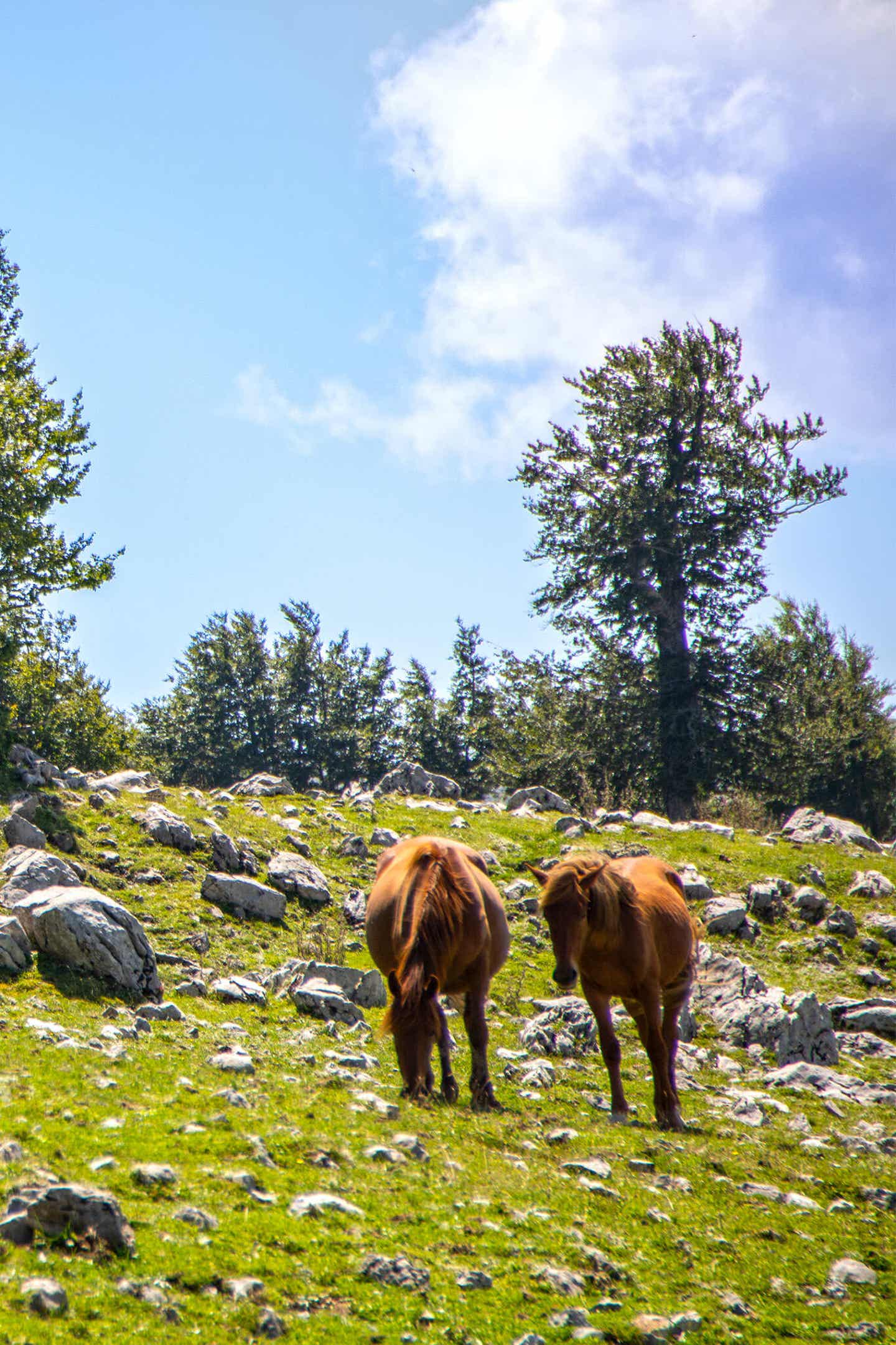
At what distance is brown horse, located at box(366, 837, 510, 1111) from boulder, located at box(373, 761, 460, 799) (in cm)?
2165

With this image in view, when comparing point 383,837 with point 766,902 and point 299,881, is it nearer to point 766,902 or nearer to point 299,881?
point 299,881

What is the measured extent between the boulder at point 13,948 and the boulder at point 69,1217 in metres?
7.18

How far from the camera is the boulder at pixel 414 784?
3412 cm

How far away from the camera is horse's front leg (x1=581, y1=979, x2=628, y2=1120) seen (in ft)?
34.7

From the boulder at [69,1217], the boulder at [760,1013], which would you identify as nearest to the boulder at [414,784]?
the boulder at [760,1013]

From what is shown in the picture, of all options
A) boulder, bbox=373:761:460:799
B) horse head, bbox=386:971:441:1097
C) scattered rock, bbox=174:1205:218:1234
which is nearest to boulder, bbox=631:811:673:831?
boulder, bbox=373:761:460:799

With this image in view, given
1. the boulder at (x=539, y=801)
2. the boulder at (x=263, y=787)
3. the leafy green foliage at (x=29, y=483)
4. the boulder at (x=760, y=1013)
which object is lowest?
the boulder at (x=760, y=1013)

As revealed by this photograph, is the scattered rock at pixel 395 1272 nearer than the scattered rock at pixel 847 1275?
Yes

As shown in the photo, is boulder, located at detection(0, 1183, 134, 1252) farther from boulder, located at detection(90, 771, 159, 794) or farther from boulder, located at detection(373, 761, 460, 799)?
boulder, located at detection(373, 761, 460, 799)

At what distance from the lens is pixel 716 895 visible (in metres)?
22.8

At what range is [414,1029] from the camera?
9664 mm

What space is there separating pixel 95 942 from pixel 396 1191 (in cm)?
681

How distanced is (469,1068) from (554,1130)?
283 centimetres

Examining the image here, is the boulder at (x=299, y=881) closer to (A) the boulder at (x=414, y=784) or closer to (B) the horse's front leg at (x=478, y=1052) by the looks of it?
(B) the horse's front leg at (x=478, y=1052)
